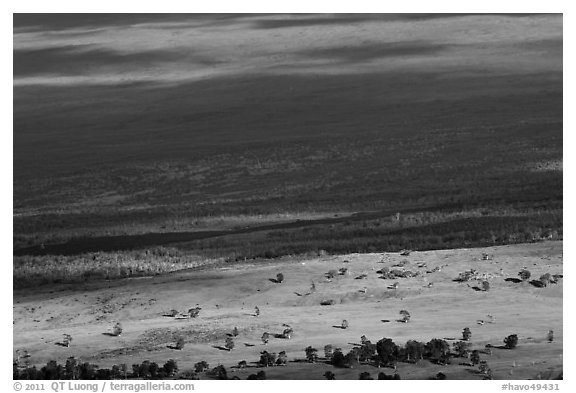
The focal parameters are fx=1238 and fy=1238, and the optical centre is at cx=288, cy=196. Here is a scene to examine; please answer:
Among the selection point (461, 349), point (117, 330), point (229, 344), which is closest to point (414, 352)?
point (461, 349)

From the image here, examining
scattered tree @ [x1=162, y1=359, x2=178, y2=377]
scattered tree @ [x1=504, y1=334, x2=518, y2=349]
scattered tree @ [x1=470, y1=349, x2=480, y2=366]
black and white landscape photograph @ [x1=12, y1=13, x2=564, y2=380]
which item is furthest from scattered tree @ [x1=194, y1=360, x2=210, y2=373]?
scattered tree @ [x1=504, y1=334, x2=518, y2=349]

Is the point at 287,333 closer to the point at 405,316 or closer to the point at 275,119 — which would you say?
the point at 405,316

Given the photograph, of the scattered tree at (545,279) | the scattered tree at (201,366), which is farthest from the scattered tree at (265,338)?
the scattered tree at (545,279)

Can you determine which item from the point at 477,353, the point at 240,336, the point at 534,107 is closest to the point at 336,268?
the point at 240,336

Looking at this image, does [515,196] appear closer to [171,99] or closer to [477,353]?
[477,353]

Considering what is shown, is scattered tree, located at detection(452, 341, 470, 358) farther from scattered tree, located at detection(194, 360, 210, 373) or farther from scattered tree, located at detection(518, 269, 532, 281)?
scattered tree, located at detection(518, 269, 532, 281)
